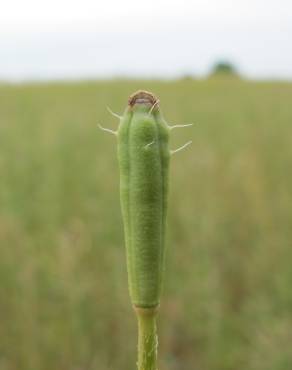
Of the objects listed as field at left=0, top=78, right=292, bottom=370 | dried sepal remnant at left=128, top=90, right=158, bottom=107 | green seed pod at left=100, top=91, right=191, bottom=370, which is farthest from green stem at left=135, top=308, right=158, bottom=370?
field at left=0, top=78, right=292, bottom=370

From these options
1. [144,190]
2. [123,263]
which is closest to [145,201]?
[144,190]

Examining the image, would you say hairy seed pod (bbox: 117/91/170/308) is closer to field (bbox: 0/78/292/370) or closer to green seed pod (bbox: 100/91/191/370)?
green seed pod (bbox: 100/91/191/370)

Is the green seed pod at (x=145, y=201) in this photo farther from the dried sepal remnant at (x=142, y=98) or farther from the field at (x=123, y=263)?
the field at (x=123, y=263)

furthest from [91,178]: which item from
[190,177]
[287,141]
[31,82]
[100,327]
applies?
[31,82]

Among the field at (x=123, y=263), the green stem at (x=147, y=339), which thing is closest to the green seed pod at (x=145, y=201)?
the green stem at (x=147, y=339)

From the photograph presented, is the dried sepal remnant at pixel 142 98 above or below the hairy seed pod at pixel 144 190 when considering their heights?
above

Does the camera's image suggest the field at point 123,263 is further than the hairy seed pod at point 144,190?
Yes

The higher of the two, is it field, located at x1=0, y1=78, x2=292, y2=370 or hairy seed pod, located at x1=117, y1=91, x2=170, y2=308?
hairy seed pod, located at x1=117, y1=91, x2=170, y2=308

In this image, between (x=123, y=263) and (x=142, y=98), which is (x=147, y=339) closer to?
(x=142, y=98)
